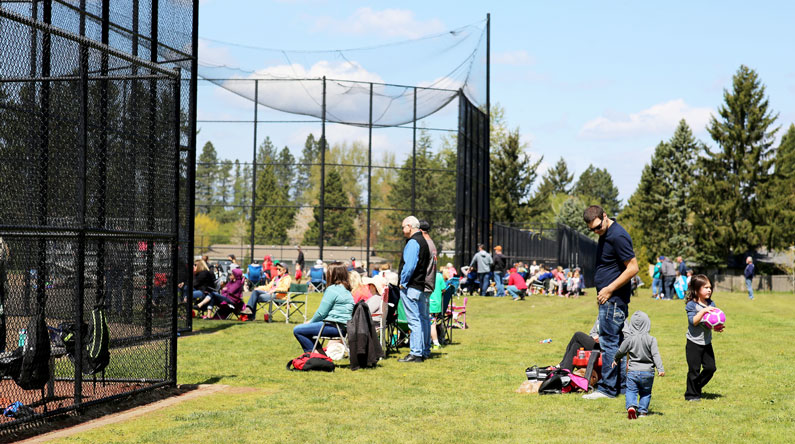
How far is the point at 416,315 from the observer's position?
422 inches

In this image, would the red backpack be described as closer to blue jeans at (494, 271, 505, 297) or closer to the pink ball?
the pink ball

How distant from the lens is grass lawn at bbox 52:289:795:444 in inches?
250

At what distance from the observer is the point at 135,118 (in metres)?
9.08

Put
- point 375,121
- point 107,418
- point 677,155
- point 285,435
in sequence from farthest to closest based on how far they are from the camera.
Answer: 1. point 677,155
2. point 375,121
3. point 107,418
4. point 285,435

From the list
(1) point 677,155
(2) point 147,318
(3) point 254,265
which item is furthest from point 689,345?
(1) point 677,155

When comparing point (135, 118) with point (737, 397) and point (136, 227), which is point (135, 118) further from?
point (737, 397)

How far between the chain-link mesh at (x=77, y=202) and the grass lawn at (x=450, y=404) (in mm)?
908

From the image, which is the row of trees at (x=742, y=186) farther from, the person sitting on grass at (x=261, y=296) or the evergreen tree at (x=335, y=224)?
the person sitting on grass at (x=261, y=296)

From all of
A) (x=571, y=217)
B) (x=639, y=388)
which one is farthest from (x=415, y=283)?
(x=571, y=217)

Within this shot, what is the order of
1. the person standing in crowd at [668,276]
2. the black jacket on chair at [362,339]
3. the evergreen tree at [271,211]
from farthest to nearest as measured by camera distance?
1. the evergreen tree at [271,211]
2. the person standing in crowd at [668,276]
3. the black jacket on chair at [362,339]

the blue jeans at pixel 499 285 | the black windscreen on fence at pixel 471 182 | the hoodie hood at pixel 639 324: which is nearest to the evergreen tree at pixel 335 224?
the black windscreen on fence at pixel 471 182

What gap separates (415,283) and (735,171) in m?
49.9

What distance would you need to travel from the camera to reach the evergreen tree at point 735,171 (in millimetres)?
53969

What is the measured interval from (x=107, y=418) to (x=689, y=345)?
17.2ft
